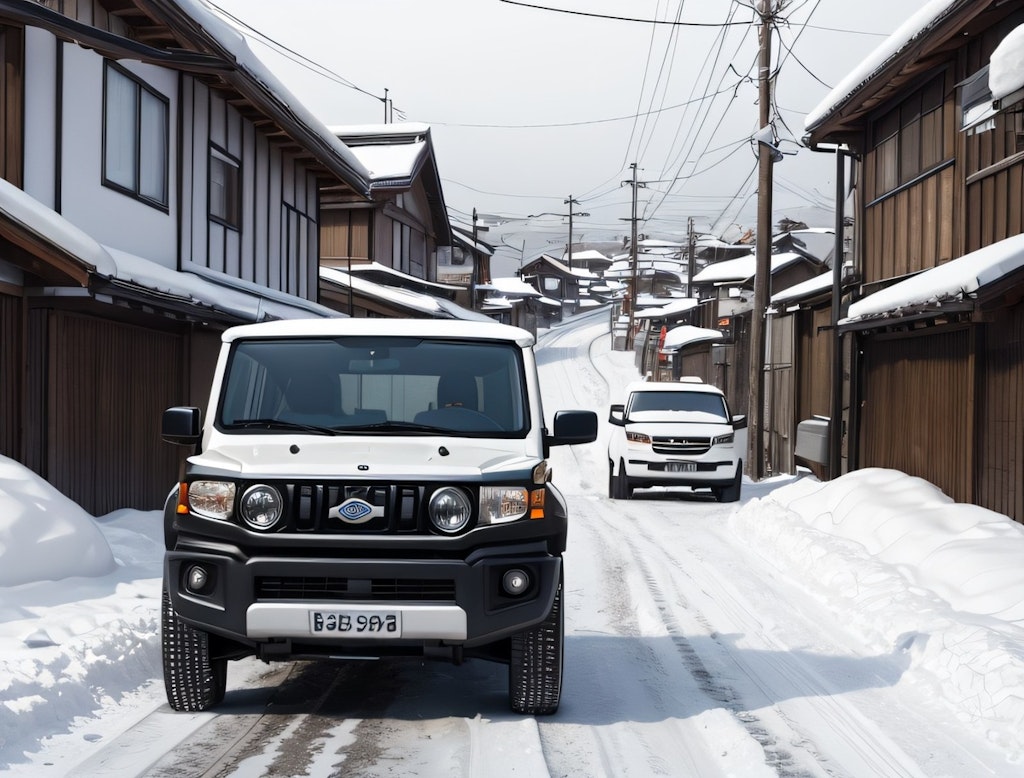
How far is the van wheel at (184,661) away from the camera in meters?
5.66

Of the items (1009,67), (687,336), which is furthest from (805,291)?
(687,336)

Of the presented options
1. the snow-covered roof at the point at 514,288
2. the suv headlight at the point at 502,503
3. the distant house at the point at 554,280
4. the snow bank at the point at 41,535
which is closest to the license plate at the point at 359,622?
the suv headlight at the point at 502,503

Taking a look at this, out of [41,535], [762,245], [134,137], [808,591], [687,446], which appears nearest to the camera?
[41,535]

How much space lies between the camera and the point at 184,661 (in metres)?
5.66

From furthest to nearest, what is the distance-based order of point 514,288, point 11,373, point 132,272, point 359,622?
point 514,288 → point 132,272 → point 11,373 → point 359,622

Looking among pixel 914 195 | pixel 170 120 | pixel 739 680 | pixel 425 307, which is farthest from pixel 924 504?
pixel 425 307

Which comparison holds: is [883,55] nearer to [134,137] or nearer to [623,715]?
[134,137]

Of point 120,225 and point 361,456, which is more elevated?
point 120,225

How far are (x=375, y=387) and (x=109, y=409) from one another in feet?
25.3

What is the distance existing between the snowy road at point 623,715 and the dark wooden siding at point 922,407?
4.54 metres

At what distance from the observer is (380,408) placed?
621 centimetres

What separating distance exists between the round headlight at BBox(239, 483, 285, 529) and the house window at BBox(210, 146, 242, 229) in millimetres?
12499

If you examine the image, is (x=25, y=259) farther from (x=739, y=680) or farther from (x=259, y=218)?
(x=259, y=218)

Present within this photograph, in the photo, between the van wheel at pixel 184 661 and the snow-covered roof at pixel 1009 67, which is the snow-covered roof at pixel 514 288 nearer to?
the snow-covered roof at pixel 1009 67
